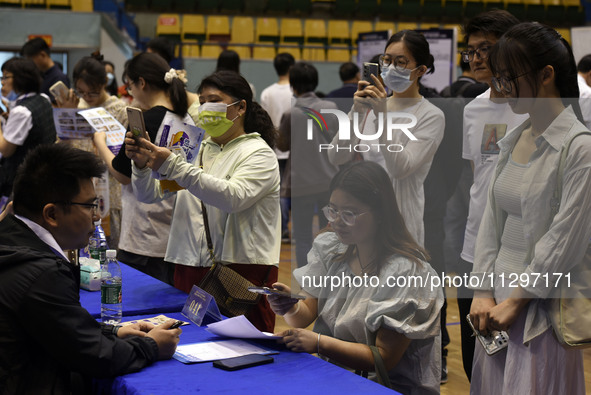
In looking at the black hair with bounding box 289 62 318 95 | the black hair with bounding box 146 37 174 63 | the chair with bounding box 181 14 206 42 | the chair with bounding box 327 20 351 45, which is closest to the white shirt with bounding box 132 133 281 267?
the black hair with bounding box 146 37 174 63

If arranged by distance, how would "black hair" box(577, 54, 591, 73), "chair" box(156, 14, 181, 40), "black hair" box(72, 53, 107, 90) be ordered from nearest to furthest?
"black hair" box(72, 53, 107, 90), "black hair" box(577, 54, 591, 73), "chair" box(156, 14, 181, 40)

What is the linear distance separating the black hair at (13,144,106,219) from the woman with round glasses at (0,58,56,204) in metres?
2.67

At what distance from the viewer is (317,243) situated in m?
2.11

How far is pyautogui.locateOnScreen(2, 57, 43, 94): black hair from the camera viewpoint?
14.1ft

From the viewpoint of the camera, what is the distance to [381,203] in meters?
1.96

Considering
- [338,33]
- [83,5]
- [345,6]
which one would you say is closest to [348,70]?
[83,5]

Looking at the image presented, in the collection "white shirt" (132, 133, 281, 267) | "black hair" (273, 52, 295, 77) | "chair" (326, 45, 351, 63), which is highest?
"chair" (326, 45, 351, 63)

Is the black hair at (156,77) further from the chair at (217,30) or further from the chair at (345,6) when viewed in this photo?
the chair at (345,6)

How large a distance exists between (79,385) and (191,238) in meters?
0.90

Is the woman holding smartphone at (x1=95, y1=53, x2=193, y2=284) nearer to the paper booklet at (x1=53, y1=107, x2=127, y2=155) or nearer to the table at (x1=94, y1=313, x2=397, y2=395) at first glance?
the paper booklet at (x1=53, y1=107, x2=127, y2=155)

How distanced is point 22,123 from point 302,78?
199 centimetres

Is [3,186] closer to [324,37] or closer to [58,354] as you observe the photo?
[58,354]

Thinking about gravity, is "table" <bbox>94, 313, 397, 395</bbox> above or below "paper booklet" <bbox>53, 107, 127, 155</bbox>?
below

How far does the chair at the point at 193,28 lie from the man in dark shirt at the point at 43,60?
8.07 meters
